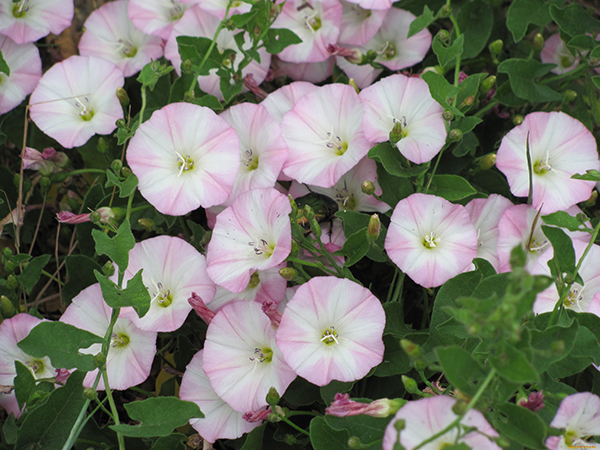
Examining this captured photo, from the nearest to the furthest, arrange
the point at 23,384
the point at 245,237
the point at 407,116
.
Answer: the point at 23,384
the point at 245,237
the point at 407,116

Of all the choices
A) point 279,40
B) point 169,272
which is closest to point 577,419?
point 169,272

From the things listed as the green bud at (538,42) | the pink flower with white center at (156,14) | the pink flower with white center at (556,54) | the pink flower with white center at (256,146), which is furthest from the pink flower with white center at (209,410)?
the pink flower with white center at (556,54)

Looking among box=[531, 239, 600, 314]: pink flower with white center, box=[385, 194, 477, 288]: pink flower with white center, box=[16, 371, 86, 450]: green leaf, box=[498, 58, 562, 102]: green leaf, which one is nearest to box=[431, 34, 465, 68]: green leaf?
box=[498, 58, 562, 102]: green leaf

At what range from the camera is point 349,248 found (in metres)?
1.26

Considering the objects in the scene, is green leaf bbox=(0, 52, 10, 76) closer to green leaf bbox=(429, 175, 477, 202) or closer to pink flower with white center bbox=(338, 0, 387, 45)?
pink flower with white center bbox=(338, 0, 387, 45)

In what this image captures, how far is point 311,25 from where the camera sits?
171cm

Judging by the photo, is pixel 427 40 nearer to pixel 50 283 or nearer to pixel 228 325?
pixel 228 325

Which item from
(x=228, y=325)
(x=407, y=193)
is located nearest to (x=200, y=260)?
(x=228, y=325)

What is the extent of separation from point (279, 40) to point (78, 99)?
1.99ft

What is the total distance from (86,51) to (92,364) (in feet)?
3.48

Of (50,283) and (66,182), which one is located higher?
(66,182)

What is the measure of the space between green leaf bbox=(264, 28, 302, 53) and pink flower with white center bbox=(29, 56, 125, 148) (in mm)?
437

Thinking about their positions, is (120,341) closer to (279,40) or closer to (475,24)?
(279,40)

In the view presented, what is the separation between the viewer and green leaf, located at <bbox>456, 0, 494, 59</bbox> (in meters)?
1.67
